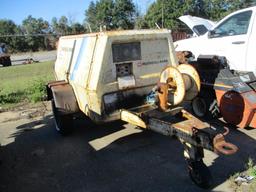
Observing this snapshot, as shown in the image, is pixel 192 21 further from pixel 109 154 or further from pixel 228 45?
pixel 109 154

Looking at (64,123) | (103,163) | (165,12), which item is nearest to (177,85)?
(103,163)

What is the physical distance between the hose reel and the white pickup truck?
254 centimetres

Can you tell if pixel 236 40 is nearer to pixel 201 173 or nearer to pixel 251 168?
pixel 251 168

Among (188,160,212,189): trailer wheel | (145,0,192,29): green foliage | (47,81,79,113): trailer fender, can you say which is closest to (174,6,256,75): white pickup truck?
(188,160,212,189): trailer wheel

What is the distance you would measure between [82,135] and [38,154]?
3.48 ft

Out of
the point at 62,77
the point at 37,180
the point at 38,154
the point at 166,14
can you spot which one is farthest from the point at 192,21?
the point at 166,14

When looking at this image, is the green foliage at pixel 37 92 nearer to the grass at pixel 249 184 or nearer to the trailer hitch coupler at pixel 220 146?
the grass at pixel 249 184

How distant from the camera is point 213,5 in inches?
1692

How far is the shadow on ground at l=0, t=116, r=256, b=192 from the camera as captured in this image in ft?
13.9

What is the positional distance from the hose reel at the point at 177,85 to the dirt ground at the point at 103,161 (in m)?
1.01

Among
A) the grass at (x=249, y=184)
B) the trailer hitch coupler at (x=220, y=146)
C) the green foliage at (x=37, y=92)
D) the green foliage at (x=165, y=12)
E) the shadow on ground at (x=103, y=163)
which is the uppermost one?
the green foliage at (x=165, y=12)

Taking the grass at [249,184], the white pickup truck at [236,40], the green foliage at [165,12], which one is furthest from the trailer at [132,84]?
the green foliage at [165,12]

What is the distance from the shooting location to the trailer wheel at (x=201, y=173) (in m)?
3.78

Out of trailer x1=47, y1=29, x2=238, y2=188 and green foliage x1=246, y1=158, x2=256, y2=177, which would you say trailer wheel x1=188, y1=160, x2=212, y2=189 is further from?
green foliage x1=246, y1=158, x2=256, y2=177
